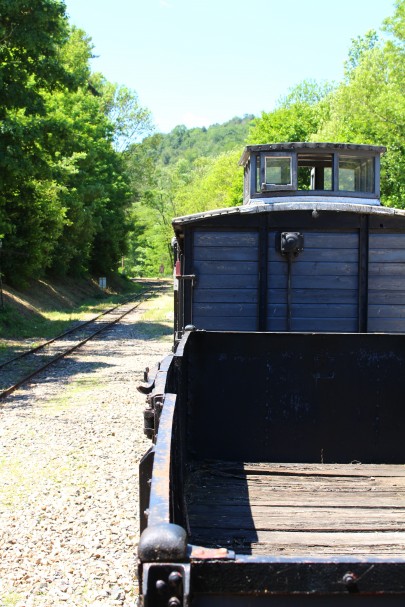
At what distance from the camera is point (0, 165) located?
18.2m

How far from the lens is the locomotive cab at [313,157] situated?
12.9 m

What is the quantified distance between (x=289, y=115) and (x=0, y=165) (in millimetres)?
35729

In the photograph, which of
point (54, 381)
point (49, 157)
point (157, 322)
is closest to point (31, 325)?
point (157, 322)

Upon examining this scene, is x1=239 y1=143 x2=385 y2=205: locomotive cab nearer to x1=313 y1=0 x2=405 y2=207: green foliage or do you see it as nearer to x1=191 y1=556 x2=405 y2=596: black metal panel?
x1=191 y1=556 x2=405 y2=596: black metal panel

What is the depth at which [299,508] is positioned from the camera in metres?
4.46

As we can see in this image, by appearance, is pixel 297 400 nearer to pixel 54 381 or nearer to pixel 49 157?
pixel 54 381

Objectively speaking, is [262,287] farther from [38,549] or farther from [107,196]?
[107,196]

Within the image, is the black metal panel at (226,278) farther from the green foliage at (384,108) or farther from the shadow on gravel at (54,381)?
the green foliage at (384,108)

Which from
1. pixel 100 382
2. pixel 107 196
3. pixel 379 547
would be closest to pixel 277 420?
pixel 379 547

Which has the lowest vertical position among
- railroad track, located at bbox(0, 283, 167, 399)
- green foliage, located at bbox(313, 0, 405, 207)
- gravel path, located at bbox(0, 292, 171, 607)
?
railroad track, located at bbox(0, 283, 167, 399)

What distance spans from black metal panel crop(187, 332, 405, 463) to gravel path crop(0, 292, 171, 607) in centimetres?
110

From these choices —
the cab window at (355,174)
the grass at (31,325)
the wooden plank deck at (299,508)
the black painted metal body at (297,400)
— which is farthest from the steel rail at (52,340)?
the wooden plank deck at (299,508)

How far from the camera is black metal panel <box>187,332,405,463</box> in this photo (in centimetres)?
538

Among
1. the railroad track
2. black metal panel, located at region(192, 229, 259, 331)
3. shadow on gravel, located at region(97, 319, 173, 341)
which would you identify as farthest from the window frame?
shadow on gravel, located at region(97, 319, 173, 341)
